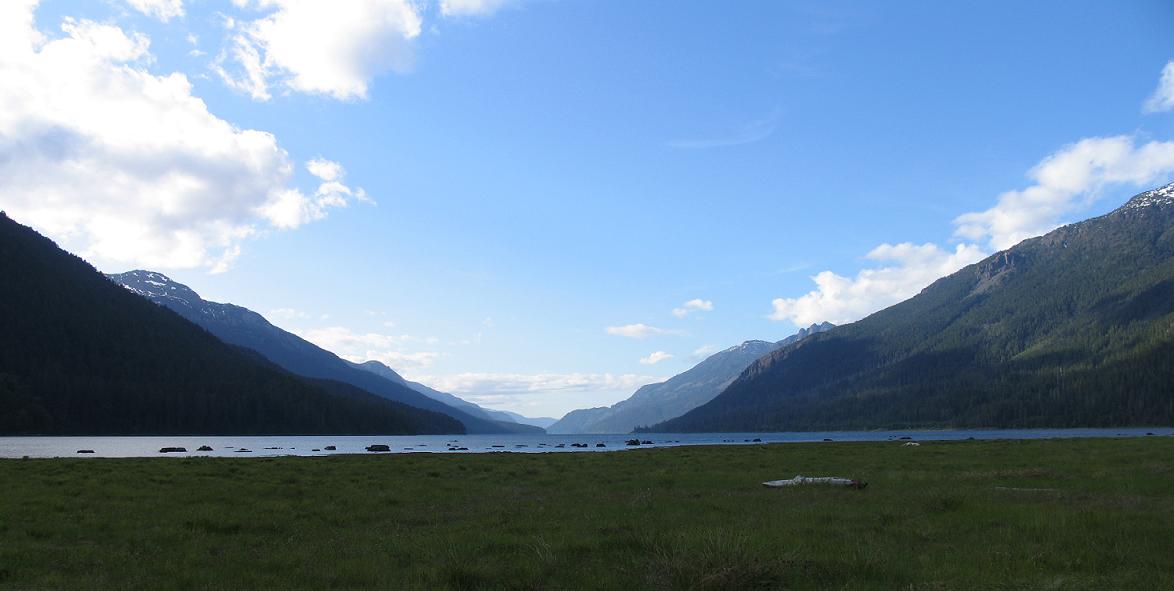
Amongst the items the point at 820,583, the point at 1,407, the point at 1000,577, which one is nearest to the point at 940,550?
the point at 1000,577

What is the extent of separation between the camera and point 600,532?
1800 centimetres

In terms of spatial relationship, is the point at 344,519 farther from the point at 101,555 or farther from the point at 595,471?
the point at 595,471

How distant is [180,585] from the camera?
13.0 metres

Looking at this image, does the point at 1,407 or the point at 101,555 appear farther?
the point at 1,407

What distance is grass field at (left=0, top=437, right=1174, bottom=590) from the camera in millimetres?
12492

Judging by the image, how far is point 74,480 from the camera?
33469 millimetres

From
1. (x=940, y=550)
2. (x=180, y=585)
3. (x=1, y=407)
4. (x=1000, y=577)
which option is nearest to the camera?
(x=1000, y=577)

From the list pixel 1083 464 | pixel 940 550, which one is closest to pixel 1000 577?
pixel 940 550

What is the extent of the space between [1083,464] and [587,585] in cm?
3589

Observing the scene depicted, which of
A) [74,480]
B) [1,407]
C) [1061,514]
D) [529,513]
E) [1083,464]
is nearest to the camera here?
[1061,514]

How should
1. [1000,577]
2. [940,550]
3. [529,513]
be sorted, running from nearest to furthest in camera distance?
[1000,577] → [940,550] → [529,513]

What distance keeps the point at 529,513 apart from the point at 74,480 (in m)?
25.6

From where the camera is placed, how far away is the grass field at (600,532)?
1249 centimetres

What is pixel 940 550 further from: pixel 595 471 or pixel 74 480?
pixel 74 480
